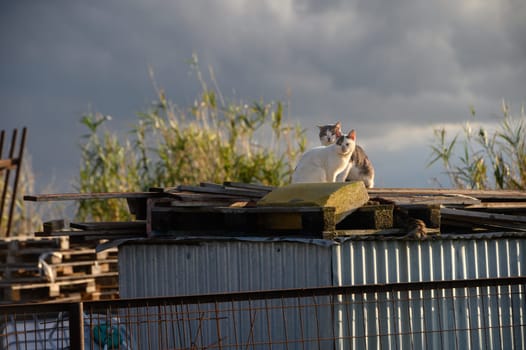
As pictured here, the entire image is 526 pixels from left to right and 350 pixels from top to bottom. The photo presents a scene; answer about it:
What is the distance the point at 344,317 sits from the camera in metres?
8.36

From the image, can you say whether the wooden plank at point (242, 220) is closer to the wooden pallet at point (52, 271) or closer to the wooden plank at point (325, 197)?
the wooden plank at point (325, 197)

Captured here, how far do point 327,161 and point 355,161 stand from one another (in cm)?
117

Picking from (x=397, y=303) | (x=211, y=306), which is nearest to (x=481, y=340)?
(x=397, y=303)

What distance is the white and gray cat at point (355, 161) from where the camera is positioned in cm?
1186

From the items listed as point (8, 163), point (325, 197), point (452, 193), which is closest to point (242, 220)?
point (325, 197)

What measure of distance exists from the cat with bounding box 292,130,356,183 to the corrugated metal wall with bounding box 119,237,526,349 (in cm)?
226

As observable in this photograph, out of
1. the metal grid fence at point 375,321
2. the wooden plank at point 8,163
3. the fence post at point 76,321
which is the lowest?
the metal grid fence at point 375,321

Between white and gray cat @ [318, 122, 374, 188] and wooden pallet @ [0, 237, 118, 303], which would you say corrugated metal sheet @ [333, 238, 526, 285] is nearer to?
white and gray cat @ [318, 122, 374, 188]

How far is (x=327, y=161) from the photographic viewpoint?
11.0 meters

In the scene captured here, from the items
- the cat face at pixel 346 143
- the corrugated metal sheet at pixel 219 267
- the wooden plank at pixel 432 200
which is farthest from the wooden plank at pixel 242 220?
the cat face at pixel 346 143

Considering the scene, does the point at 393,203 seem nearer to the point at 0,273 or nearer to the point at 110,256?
the point at 110,256

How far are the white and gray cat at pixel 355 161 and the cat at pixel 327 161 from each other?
1.68 feet

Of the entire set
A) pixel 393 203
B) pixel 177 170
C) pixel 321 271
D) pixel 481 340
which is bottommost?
pixel 481 340

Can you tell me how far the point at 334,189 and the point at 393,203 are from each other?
734mm
